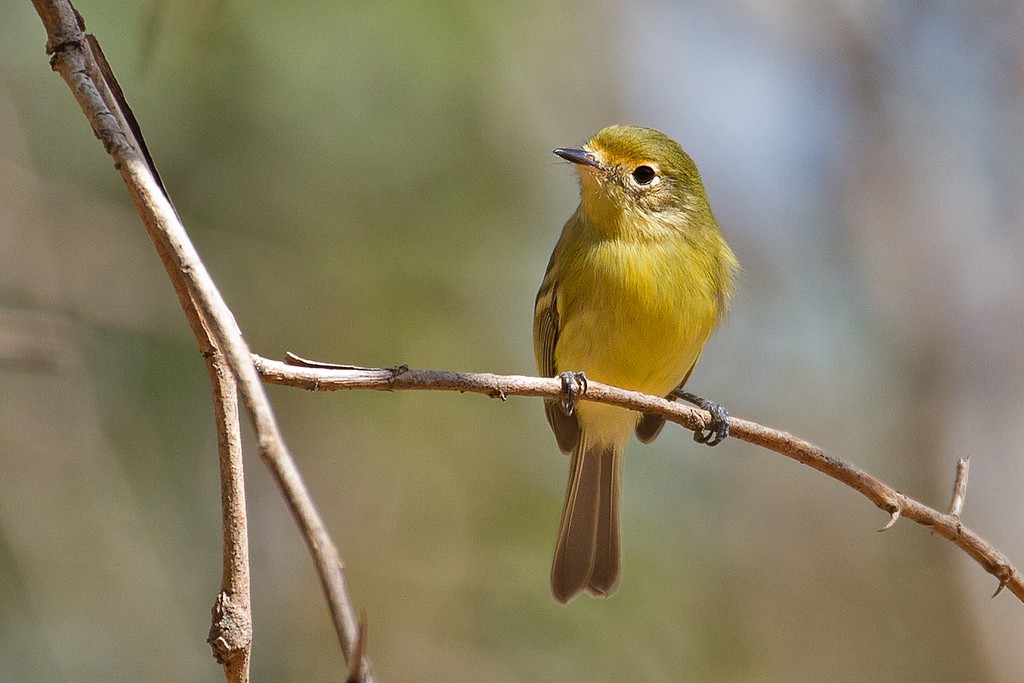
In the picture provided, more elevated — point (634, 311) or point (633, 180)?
point (633, 180)

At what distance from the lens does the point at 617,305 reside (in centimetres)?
347

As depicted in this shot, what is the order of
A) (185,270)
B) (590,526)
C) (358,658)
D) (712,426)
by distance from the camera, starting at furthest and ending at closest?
(590,526)
(712,426)
(185,270)
(358,658)

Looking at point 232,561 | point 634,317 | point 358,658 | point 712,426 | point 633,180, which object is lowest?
point 358,658

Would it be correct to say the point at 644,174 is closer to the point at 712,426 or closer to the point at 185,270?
the point at 712,426

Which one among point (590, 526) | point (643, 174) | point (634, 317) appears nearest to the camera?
point (634, 317)

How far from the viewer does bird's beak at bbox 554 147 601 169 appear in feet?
12.2

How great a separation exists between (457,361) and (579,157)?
78.2 inches

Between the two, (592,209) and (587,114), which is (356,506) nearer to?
(592,209)

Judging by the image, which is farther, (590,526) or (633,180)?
(590,526)

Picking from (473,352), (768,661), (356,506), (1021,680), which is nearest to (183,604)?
(356,506)

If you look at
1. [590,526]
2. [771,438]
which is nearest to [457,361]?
[590,526]

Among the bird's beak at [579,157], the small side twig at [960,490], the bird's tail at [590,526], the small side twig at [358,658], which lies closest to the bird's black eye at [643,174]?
the bird's beak at [579,157]

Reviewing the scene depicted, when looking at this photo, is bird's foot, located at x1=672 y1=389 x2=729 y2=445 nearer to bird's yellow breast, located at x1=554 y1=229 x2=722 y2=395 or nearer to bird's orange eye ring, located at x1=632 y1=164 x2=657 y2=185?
bird's yellow breast, located at x1=554 y1=229 x2=722 y2=395

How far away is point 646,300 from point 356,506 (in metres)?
2.60
